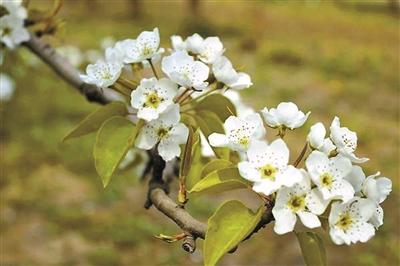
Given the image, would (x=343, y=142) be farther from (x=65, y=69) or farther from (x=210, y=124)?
(x=65, y=69)

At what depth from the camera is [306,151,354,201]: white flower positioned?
0.51 meters

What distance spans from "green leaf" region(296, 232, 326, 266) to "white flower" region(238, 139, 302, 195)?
0.06 m

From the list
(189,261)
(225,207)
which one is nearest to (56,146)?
(189,261)

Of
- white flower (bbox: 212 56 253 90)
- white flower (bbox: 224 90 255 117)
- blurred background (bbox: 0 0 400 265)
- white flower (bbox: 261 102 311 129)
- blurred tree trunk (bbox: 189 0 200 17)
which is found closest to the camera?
white flower (bbox: 261 102 311 129)

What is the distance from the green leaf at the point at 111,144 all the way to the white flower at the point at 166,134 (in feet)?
A: 0.04

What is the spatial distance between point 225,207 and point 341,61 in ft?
17.0

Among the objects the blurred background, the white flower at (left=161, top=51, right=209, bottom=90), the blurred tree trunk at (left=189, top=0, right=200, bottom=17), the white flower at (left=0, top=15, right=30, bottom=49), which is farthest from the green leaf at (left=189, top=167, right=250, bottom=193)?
the blurred tree trunk at (left=189, top=0, right=200, bottom=17)

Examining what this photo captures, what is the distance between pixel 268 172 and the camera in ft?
1.72

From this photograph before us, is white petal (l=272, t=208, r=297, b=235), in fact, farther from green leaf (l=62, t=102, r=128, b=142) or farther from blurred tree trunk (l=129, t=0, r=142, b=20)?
blurred tree trunk (l=129, t=0, r=142, b=20)

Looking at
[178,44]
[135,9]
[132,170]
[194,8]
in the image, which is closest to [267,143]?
[178,44]

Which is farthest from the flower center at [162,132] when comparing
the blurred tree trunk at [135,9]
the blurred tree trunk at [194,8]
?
the blurred tree trunk at [194,8]

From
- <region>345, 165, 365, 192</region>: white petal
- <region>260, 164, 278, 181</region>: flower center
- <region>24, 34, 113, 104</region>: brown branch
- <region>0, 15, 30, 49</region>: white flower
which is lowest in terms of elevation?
<region>24, 34, 113, 104</region>: brown branch

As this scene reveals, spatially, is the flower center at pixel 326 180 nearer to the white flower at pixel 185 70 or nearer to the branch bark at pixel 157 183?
the branch bark at pixel 157 183

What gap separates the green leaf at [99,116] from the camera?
2.40 ft
